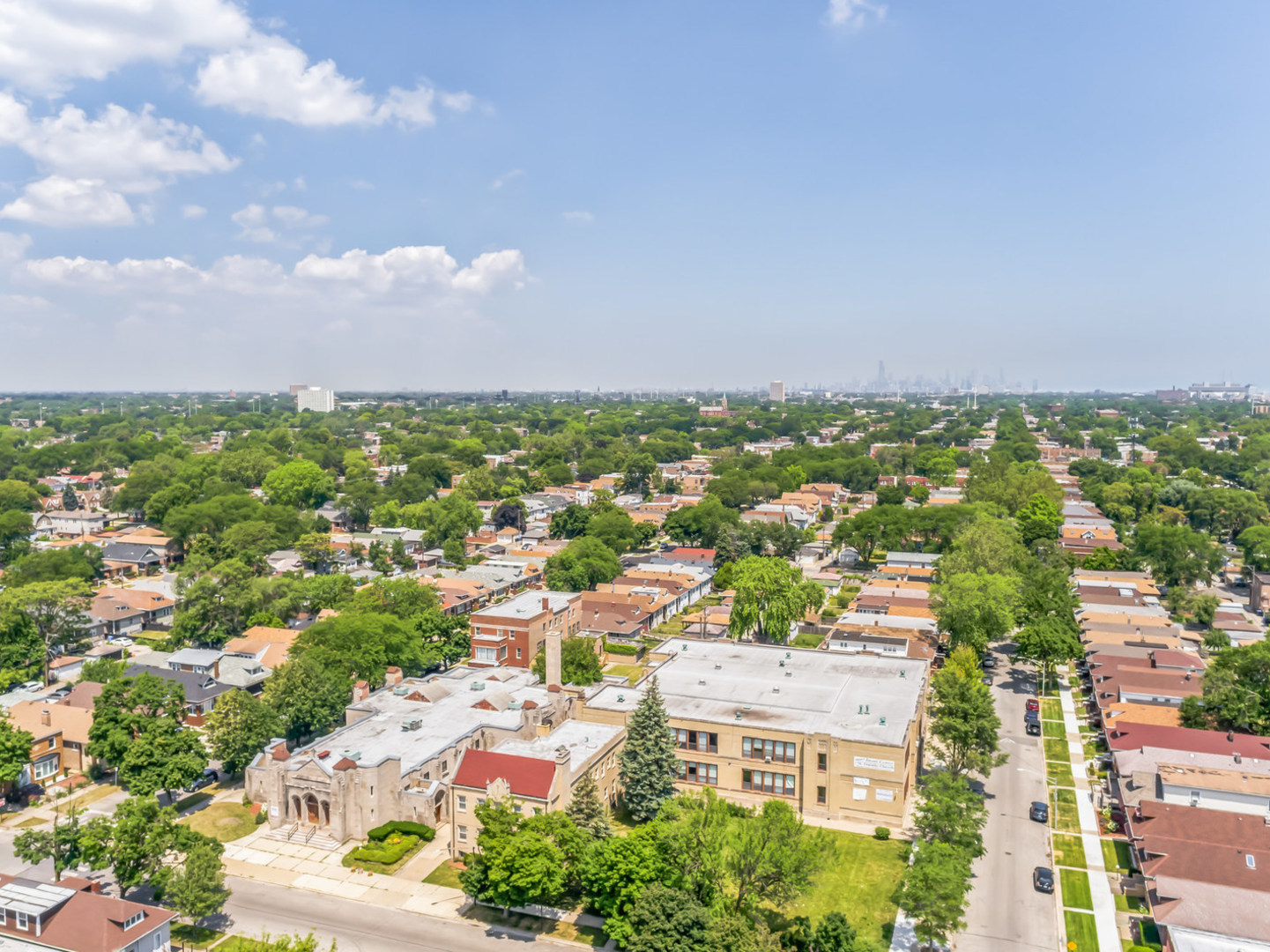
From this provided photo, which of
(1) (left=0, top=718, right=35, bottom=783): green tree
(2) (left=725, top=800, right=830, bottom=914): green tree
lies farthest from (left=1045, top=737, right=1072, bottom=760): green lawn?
(1) (left=0, top=718, right=35, bottom=783): green tree

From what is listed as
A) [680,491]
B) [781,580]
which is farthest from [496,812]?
[680,491]

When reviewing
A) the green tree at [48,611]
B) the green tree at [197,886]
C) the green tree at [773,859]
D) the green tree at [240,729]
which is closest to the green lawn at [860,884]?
the green tree at [773,859]

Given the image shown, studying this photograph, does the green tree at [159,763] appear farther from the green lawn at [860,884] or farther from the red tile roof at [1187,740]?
the red tile roof at [1187,740]

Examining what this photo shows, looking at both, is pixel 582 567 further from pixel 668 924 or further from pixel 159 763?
pixel 668 924

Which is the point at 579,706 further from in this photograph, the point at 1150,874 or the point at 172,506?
the point at 172,506

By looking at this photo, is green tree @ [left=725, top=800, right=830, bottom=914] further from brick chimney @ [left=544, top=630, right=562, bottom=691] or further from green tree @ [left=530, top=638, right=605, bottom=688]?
green tree @ [left=530, top=638, right=605, bottom=688]

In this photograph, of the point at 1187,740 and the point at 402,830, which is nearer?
the point at 402,830

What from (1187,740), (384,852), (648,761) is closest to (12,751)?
(384,852)
